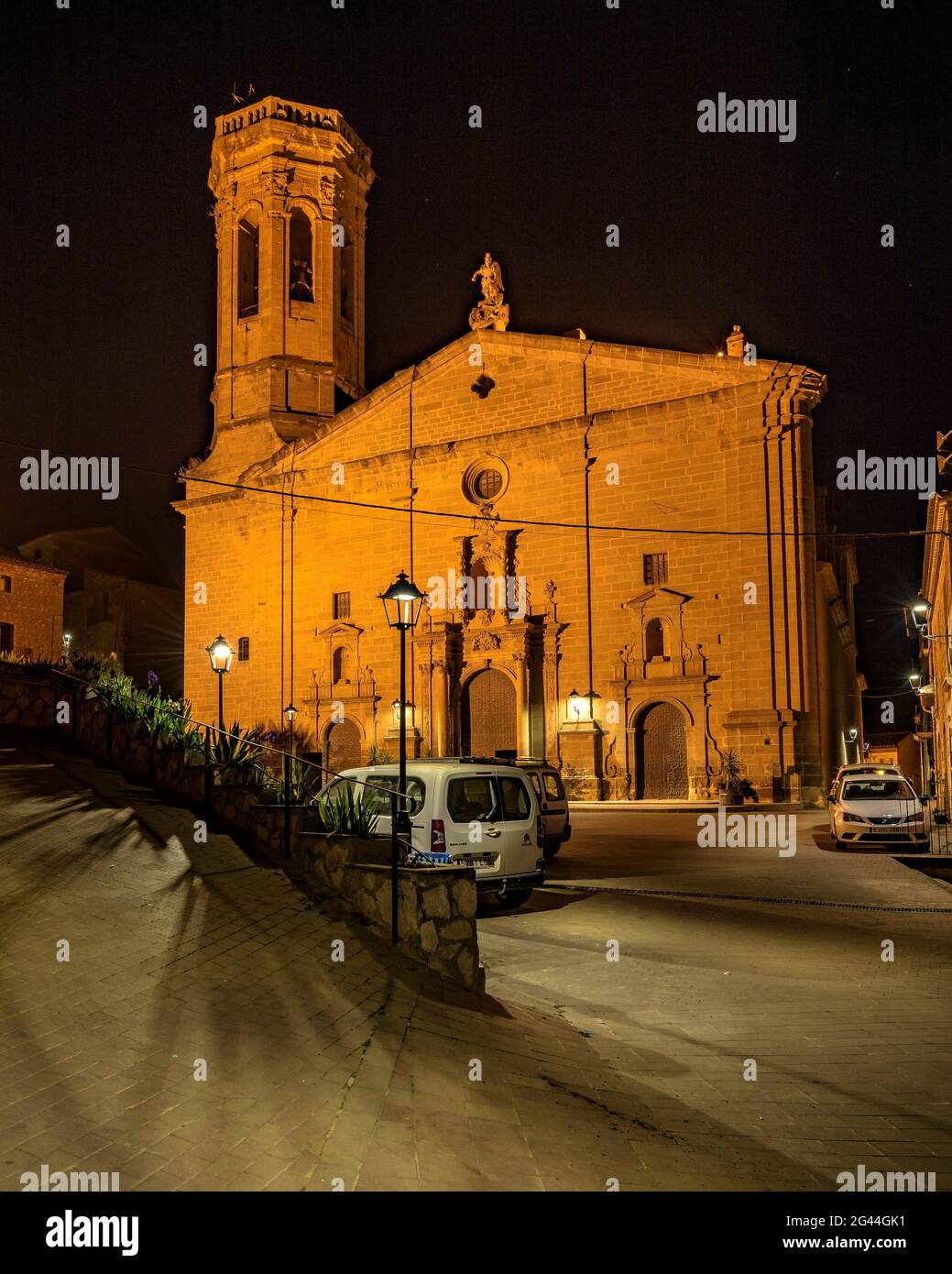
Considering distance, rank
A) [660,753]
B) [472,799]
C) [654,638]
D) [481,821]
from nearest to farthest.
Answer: [481,821] → [472,799] → [660,753] → [654,638]

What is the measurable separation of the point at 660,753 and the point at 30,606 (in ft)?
95.7

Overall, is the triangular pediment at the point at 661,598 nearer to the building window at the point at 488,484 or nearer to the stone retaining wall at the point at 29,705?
the building window at the point at 488,484

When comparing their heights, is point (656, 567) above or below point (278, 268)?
below

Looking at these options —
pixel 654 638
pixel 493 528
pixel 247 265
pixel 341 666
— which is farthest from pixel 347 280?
pixel 654 638

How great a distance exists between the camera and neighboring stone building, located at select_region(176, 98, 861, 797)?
28406 millimetres

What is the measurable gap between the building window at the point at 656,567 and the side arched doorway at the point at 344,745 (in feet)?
36.5

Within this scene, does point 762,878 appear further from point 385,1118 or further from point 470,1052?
point 385,1118

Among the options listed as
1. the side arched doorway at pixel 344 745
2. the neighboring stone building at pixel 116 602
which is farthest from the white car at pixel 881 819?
the neighboring stone building at pixel 116 602

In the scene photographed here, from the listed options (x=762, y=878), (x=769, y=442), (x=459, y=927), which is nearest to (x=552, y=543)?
(x=769, y=442)

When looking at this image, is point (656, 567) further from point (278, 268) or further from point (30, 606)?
point (30, 606)

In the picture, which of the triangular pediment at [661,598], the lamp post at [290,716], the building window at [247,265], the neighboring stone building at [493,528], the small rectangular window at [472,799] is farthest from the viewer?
Answer: the building window at [247,265]

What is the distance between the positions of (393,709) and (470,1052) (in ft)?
89.6

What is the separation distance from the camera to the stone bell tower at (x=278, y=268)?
36031mm

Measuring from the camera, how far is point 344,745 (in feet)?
113
